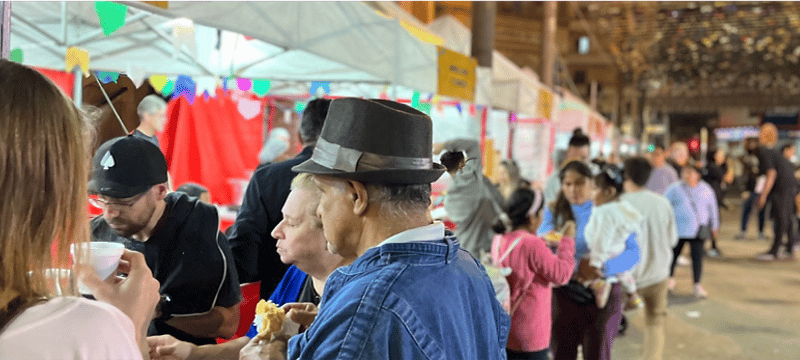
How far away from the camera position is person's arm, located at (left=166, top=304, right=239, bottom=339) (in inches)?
86.0

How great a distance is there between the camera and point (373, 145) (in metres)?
1.43

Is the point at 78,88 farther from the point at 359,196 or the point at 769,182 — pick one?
the point at 769,182

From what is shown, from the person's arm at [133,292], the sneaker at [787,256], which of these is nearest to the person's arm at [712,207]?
the sneaker at [787,256]

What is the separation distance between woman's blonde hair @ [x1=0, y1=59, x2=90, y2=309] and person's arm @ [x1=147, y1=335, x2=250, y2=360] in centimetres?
85

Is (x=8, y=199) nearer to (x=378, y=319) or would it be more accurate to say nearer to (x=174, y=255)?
(x=378, y=319)

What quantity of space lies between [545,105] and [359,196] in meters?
10.9

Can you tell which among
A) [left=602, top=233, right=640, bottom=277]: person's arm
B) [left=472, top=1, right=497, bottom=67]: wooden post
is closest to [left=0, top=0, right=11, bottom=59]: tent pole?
[left=602, top=233, right=640, bottom=277]: person's arm

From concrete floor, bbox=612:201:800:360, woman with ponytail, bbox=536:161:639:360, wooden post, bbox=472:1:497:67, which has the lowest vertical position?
concrete floor, bbox=612:201:800:360

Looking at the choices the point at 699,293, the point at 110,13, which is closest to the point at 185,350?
the point at 110,13

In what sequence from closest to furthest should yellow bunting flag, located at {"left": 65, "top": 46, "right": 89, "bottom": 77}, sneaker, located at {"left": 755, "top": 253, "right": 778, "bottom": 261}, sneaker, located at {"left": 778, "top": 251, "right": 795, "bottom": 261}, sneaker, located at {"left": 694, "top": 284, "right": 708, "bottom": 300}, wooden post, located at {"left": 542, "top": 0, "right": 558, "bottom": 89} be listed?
yellow bunting flag, located at {"left": 65, "top": 46, "right": 89, "bottom": 77}
sneaker, located at {"left": 694, "top": 284, "right": 708, "bottom": 300}
sneaker, located at {"left": 755, "top": 253, "right": 778, "bottom": 261}
sneaker, located at {"left": 778, "top": 251, "right": 795, "bottom": 261}
wooden post, located at {"left": 542, "top": 0, "right": 558, "bottom": 89}

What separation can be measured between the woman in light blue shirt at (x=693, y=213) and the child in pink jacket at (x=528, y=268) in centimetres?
503

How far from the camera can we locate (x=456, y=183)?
428cm

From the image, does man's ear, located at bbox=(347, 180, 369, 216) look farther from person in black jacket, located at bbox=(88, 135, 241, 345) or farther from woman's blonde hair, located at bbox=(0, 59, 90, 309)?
person in black jacket, located at bbox=(88, 135, 241, 345)

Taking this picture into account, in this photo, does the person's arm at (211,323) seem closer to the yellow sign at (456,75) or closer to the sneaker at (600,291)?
the sneaker at (600,291)
